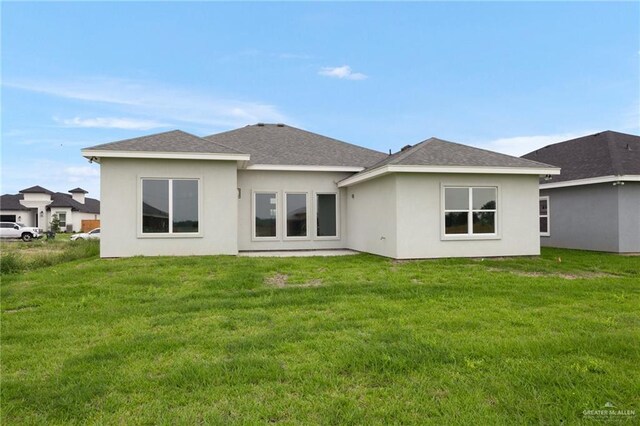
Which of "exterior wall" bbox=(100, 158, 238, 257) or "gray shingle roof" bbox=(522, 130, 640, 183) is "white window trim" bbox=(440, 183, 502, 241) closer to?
"gray shingle roof" bbox=(522, 130, 640, 183)

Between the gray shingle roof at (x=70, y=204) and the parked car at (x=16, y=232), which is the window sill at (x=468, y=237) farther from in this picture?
the gray shingle roof at (x=70, y=204)

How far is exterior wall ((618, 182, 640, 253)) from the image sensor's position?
13.6 metres

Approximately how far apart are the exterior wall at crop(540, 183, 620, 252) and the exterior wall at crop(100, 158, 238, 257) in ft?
42.1

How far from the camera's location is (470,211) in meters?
11.6

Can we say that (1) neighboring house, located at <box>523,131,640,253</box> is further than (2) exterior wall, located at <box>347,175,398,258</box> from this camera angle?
Yes

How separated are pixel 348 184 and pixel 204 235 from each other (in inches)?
200

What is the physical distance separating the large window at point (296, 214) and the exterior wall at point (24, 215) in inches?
1575

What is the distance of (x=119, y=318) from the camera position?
18.1ft

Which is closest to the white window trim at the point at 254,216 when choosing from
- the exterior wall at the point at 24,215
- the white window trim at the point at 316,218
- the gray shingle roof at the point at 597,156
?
the white window trim at the point at 316,218

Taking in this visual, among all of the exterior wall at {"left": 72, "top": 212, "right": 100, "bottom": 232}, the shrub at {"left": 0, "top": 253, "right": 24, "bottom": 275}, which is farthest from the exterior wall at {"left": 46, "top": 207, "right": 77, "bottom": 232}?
the shrub at {"left": 0, "top": 253, "right": 24, "bottom": 275}

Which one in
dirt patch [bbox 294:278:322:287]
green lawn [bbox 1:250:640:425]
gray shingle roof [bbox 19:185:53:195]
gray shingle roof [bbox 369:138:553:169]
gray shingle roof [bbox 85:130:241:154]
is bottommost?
green lawn [bbox 1:250:640:425]

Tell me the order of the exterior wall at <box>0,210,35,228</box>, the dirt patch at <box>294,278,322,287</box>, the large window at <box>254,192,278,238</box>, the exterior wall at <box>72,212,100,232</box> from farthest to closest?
the exterior wall at <box>72,212,100,232</box>, the exterior wall at <box>0,210,35,228</box>, the large window at <box>254,192,278,238</box>, the dirt patch at <box>294,278,322,287</box>

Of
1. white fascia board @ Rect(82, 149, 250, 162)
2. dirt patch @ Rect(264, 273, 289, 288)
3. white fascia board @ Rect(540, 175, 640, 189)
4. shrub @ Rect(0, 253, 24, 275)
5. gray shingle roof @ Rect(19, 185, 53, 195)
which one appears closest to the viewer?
dirt patch @ Rect(264, 273, 289, 288)

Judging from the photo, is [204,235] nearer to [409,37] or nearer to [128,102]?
[128,102]
